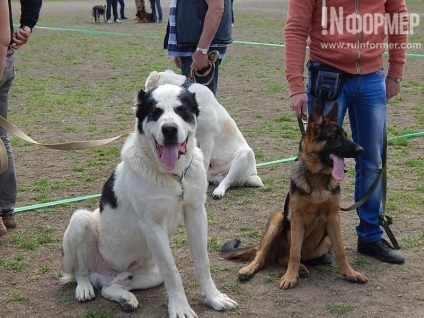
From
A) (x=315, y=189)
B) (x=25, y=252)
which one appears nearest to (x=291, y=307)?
(x=315, y=189)

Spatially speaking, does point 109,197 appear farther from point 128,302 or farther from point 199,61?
point 199,61

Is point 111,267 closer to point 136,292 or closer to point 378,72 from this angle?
point 136,292

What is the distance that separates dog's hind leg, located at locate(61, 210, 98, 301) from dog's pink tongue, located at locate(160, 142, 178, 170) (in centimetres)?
76

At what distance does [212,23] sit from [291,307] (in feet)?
8.61

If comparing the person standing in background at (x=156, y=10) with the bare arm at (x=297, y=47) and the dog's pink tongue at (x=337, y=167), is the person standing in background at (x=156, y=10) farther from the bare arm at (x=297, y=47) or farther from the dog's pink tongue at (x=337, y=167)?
the dog's pink tongue at (x=337, y=167)

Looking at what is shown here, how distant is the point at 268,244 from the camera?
15.0 feet

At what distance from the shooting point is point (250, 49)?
17344 mm

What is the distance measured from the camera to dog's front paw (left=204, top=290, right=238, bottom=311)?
396 centimetres

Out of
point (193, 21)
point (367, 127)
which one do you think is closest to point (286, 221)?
point (367, 127)

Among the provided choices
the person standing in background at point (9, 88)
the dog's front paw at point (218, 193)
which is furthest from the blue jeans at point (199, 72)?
the person standing in background at point (9, 88)

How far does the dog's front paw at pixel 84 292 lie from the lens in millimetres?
4105

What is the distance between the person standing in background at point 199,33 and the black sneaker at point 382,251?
2131mm

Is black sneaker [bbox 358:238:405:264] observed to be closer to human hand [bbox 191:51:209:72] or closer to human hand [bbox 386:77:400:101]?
human hand [bbox 386:77:400:101]

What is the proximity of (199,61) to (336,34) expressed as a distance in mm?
1682
